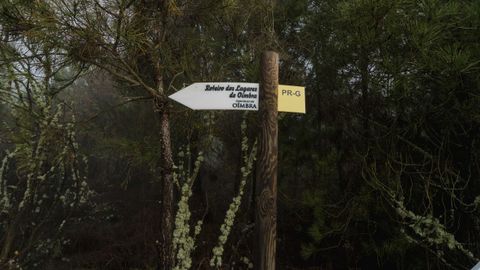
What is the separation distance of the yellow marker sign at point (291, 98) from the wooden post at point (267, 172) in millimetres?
39

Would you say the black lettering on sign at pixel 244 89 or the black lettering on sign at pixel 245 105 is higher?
the black lettering on sign at pixel 244 89

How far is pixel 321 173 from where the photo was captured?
16.8 ft

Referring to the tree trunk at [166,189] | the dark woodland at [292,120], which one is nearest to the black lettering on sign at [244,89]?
the dark woodland at [292,120]

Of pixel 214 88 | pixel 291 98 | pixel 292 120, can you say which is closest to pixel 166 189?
pixel 214 88

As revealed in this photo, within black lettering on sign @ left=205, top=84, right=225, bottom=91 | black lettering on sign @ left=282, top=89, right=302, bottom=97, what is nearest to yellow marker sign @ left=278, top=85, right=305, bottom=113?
black lettering on sign @ left=282, top=89, right=302, bottom=97

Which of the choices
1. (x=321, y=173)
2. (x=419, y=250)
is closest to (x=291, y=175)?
(x=321, y=173)

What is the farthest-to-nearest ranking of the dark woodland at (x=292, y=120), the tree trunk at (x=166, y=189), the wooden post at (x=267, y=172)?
the tree trunk at (x=166, y=189), the dark woodland at (x=292, y=120), the wooden post at (x=267, y=172)

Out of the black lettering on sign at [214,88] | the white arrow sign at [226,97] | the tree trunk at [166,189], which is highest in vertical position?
the black lettering on sign at [214,88]

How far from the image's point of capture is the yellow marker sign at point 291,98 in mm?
2000

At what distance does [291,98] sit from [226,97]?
1.14ft

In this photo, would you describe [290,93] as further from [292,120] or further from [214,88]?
[292,120]

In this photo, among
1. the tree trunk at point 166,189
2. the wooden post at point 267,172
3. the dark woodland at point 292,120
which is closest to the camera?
the wooden post at point 267,172

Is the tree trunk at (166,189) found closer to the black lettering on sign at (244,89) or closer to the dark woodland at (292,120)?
the dark woodland at (292,120)

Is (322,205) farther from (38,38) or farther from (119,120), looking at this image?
(119,120)
